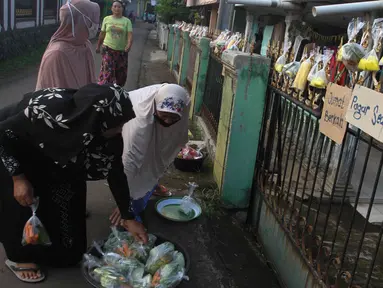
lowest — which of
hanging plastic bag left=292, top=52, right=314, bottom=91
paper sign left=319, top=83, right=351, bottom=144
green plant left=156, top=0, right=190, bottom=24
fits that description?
paper sign left=319, top=83, right=351, bottom=144

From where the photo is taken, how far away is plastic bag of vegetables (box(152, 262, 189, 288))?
2.14 m

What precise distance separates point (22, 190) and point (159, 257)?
866 mm

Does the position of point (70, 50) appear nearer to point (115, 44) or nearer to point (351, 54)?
point (351, 54)

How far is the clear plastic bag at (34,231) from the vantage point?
2.31 metres

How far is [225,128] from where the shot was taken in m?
3.75

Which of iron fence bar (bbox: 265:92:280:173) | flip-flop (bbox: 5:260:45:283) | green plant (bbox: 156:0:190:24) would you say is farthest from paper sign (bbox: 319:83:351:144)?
green plant (bbox: 156:0:190:24)

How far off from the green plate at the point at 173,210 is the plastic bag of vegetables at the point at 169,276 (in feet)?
3.80

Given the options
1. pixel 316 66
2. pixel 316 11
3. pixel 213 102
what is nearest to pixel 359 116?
pixel 316 66

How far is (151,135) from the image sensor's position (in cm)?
312

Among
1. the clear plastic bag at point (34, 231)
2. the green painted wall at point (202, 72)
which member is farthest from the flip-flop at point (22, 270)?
the green painted wall at point (202, 72)

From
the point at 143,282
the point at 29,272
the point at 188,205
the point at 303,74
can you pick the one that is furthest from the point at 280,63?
the point at 29,272

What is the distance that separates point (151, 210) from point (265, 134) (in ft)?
4.05

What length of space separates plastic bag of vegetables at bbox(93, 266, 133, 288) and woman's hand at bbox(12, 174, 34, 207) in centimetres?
56

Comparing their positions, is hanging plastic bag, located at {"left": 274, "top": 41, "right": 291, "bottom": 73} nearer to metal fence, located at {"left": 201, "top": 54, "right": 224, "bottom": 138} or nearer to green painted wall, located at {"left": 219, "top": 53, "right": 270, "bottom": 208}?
green painted wall, located at {"left": 219, "top": 53, "right": 270, "bottom": 208}
